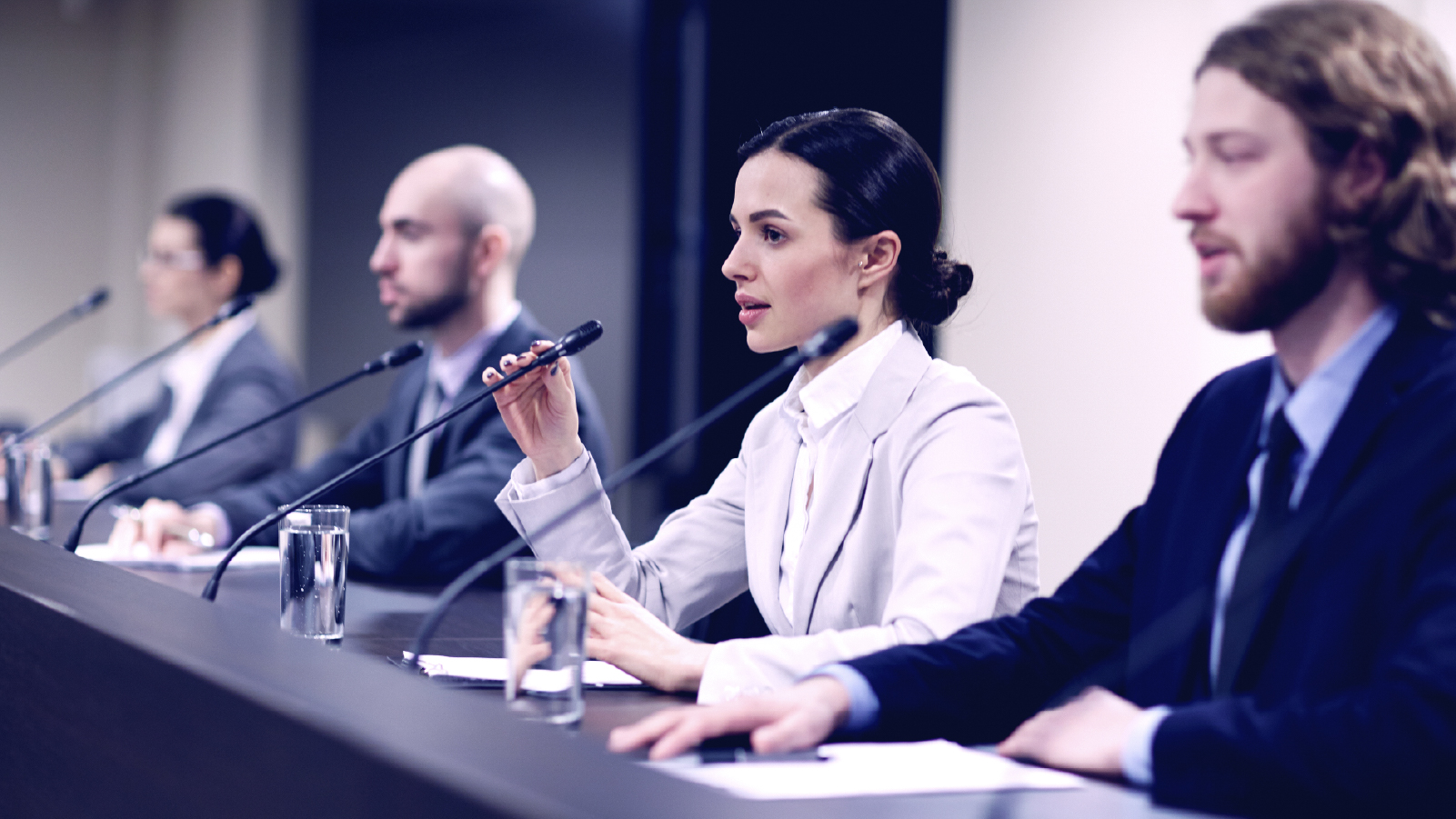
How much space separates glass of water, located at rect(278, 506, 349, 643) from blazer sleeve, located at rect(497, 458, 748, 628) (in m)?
0.25

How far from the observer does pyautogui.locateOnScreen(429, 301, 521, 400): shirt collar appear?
2508mm

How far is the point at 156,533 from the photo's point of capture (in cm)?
219

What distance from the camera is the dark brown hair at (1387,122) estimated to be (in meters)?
1.02

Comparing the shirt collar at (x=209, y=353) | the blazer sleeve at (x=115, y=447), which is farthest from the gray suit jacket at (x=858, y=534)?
the blazer sleeve at (x=115, y=447)

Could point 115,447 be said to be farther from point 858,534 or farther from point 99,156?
point 858,534

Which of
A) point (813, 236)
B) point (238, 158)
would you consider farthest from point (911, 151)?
point (238, 158)

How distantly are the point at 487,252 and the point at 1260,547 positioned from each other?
1.86 metres

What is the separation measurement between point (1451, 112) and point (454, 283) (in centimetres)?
190

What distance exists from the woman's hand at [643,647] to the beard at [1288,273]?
1.95 ft

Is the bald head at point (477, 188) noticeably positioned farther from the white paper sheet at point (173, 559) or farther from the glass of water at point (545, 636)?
the glass of water at point (545, 636)

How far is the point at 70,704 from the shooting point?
119 centimetres

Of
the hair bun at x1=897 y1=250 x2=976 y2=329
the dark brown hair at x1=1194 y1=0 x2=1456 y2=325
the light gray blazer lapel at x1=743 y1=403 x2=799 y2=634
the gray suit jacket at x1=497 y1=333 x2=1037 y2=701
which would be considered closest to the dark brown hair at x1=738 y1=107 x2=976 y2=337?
the hair bun at x1=897 y1=250 x2=976 y2=329

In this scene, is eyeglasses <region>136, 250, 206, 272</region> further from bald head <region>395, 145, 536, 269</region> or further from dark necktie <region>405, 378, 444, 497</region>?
dark necktie <region>405, 378, 444, 497</region>

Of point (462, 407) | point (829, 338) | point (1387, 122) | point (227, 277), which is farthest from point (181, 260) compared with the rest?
point (1387, 122)
